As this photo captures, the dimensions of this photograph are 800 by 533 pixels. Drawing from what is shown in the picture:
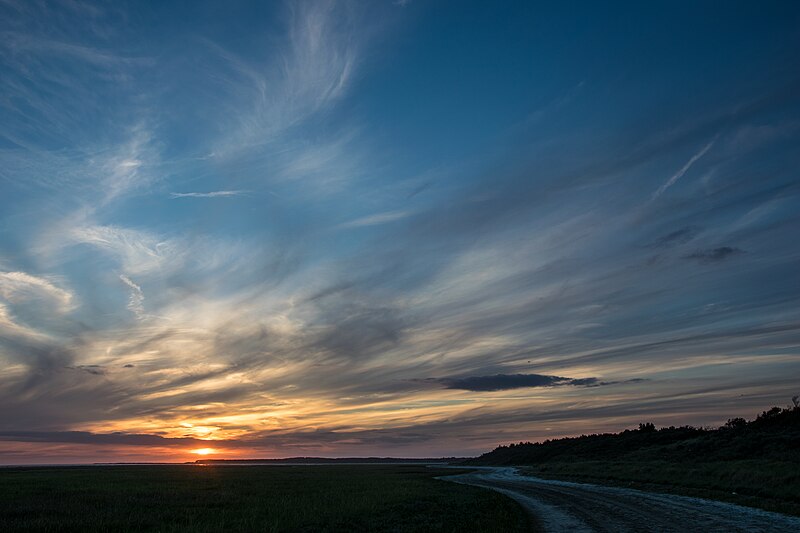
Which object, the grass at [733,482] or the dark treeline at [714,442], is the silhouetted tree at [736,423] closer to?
the dark treeline at [714,442]

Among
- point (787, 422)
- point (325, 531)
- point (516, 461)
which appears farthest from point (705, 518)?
point (516, 461)

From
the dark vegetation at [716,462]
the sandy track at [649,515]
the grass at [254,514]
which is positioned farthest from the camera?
the dark vegetation at [716,462]

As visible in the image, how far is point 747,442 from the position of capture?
66.6 metres

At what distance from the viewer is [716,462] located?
55312 mm

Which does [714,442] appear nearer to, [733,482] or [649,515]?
[733,482]

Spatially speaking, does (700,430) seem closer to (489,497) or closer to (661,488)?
(661,488)

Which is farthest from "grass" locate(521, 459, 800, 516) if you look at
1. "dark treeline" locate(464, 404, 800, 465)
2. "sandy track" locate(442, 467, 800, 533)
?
"dark treeline" locate(464, 404, 800, 465)

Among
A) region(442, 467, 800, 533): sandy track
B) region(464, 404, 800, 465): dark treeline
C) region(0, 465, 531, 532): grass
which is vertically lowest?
region(0, 465, 531, 532): grass

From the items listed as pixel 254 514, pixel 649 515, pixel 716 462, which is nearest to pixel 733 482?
pixel 649 515

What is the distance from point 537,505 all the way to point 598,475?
31.0 m

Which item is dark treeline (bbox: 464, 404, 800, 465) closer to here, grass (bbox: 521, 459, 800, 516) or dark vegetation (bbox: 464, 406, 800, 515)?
dark vegetation (bbox: 464, 406, 800, 515)

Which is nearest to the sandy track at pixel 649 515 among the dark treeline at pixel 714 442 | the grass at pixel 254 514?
the grass at pixel 254 514

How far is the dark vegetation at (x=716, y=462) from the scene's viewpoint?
34531mm

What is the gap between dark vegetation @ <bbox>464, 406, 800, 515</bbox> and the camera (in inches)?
1359
